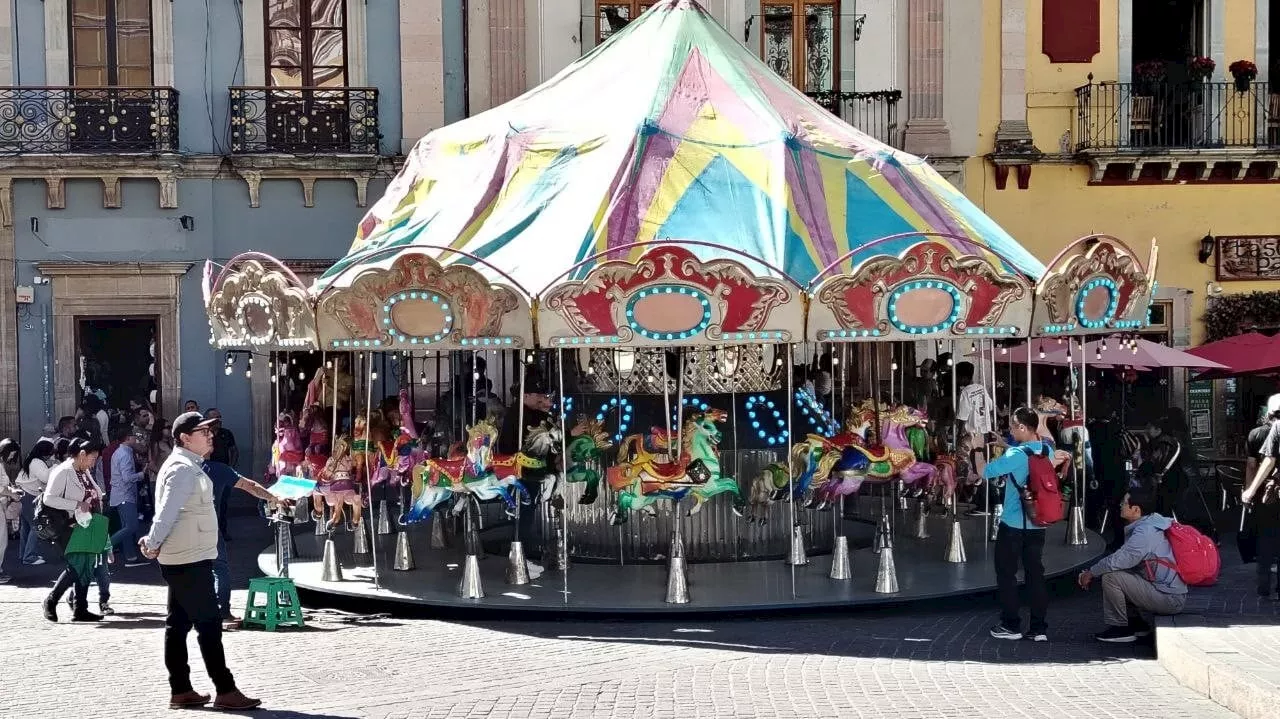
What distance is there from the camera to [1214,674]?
9086 mm

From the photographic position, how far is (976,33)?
2239cm

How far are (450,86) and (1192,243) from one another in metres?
10.9

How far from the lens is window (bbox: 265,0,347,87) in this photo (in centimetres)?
2177

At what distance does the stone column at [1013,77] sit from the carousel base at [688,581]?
344 inches

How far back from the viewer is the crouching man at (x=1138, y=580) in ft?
35.1

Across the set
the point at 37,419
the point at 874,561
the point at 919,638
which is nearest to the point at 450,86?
the point at 37,419

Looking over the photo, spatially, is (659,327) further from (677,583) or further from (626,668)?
(626,668)

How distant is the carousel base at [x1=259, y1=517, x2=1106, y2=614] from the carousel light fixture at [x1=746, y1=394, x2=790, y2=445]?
1.13m

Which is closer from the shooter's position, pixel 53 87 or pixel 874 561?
pixel 874 561

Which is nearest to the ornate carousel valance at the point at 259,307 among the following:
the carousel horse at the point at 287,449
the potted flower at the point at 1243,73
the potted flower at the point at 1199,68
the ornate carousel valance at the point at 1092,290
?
the carousel horse at the point at 287,449

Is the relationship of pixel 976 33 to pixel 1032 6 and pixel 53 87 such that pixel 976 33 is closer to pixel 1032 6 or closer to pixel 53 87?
pixel 1032 6

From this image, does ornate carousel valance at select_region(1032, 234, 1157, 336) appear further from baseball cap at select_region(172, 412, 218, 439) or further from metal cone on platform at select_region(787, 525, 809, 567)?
baseball cap at select_region(172, 412, 218, 439)

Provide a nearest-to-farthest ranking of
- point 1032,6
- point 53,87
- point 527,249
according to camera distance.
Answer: point 527,249
point 53,87
point 1032,6

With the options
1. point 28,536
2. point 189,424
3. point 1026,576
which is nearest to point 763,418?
point 1026,576
